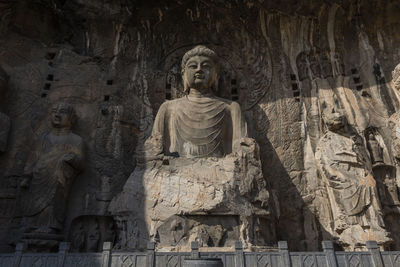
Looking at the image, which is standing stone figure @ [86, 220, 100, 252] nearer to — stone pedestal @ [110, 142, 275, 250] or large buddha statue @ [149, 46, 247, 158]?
stone pedestal @ [110, 142, 275, 250]

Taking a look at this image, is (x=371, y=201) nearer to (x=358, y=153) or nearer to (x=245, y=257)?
(x=358, y=153)

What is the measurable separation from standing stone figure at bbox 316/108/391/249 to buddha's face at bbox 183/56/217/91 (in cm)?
237

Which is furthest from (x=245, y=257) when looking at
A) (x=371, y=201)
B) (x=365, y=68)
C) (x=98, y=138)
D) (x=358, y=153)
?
(x=365, y=68)

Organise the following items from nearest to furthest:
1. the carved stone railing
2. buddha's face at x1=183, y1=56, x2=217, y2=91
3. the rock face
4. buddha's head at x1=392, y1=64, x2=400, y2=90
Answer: the carved stone railing
the rock face
buddha's head at x1=392, y1=64, x2=400, y2=90
buddha's face at x1=183, y1=56, x2=217, y2=91

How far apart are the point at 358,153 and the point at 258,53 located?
3.33m

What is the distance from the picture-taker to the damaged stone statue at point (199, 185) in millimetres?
4613

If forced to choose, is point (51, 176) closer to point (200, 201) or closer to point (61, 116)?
point (61, 116)

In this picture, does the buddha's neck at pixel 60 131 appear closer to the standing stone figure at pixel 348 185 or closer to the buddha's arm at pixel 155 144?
the buddha's arm at pixel 155 144

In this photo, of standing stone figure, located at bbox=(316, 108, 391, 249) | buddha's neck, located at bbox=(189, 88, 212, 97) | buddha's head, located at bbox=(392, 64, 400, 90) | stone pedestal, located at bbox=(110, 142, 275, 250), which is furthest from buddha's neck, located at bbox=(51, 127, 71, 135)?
buddha's head, located at bbox=(392, 64, 400, 90)

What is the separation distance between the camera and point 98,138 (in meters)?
6.58

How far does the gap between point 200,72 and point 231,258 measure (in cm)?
387

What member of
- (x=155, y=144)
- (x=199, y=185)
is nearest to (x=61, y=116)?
(x=155, y=144)

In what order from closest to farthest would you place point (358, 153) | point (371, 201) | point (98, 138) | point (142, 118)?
point (371, 201), point (358, 153), point (98, 138), point (142, 118)

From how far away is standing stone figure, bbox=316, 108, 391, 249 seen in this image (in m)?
5.18
